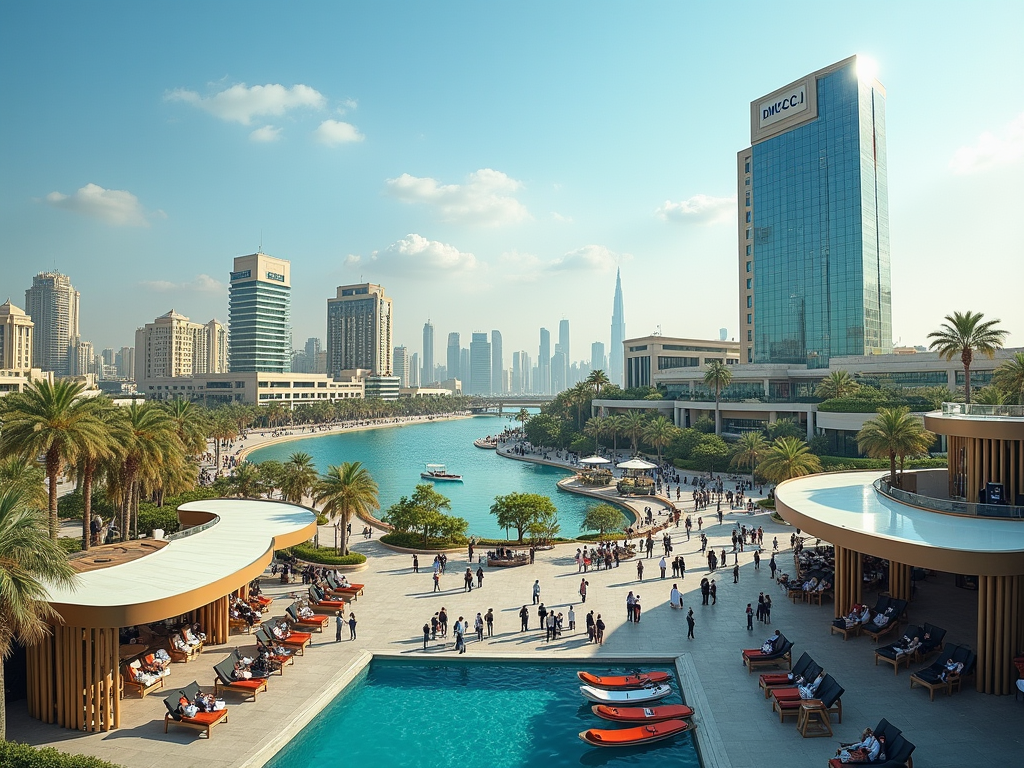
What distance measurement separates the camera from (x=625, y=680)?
18.9 m

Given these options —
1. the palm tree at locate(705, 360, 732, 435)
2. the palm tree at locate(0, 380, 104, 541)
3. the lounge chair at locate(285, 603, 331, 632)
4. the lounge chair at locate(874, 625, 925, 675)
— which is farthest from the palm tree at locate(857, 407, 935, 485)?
the palm tree at locate(0, 380, 104, 541)

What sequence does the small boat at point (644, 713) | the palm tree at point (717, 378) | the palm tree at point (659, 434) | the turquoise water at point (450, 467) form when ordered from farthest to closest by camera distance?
the palm tree at point (717, 378)
the palm tree at point (659, 434)
the turquoise water at point (450, 467)
the small boat at point (644, 713)

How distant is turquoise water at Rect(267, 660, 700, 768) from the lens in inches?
625

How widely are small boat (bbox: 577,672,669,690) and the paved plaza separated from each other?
928mm

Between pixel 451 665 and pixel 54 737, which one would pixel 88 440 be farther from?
pixel 451 665

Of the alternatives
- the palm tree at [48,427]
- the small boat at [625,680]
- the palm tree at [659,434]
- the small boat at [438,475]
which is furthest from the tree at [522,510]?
the palm tree at [659,434]

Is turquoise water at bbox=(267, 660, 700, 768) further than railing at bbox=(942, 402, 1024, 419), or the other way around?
railing at bbox=(942, 402, 1024, 419)

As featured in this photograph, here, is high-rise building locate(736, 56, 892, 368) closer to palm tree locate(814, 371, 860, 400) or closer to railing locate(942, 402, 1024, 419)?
palm tree locate(814, 371, 860, 400)

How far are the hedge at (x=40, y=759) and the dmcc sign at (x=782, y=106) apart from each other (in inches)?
4210

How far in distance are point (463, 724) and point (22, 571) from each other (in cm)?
1149

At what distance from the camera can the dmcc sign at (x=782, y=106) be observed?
93.6m

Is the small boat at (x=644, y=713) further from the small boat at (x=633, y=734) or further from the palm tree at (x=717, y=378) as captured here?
the palm tree at (x=717, y=378)

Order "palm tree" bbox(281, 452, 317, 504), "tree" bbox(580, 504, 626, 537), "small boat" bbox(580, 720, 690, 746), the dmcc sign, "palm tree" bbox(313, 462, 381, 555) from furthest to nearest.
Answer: the dmcc sign → "palm tree" bbox(281, 452, 317, 504) → "tree" bbox(580, 504, 626, 537) → "palm tree" bbox(313, 462, 381, 555) → "small boat" bbox(580, 720, 690, 746)

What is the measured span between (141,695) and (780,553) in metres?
30.2
